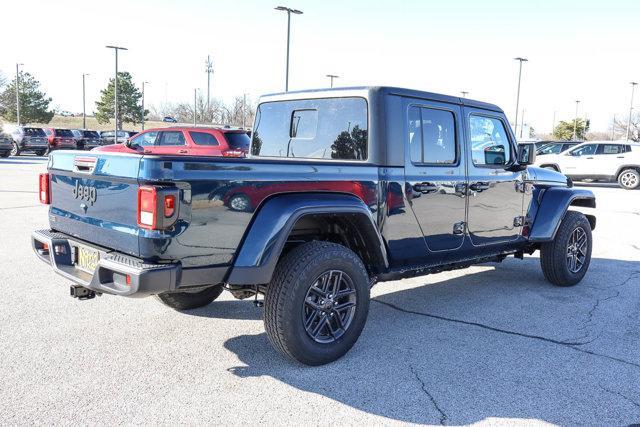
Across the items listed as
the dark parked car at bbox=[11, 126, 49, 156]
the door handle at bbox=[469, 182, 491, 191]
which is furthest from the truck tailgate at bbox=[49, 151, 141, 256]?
the dark parked car at bbox=[11, 126, 49, 156]

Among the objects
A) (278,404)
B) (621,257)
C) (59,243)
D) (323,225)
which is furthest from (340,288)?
(621,257)

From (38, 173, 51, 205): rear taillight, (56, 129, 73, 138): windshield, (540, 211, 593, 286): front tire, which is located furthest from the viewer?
(56, 129, 73, 138): windshield

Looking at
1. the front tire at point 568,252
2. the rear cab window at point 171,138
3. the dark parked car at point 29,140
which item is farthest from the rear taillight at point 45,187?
the dark parked car at point 29,140

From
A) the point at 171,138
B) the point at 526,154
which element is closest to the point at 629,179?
the point at 171,138

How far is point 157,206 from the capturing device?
3.09 metres

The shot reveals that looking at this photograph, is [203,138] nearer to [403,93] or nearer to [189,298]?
[189,298]

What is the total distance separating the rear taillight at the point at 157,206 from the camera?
309cm

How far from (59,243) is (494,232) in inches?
145

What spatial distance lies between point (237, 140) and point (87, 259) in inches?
471

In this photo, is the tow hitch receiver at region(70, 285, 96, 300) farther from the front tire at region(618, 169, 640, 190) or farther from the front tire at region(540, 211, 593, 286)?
the front tire at region(618, 169, 640, 190)

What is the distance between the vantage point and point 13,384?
11.2ft

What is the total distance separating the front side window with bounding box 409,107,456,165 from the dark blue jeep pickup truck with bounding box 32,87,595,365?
13 millimetres

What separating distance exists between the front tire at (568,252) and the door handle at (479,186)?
1395mm

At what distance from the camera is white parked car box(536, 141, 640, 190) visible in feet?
66.1
